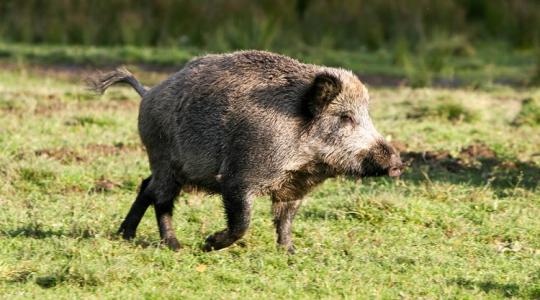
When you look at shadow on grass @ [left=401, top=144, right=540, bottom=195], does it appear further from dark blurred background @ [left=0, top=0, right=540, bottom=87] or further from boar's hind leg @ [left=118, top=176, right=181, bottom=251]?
dark blurred background @ [left=0, top=0, right=540, bottom=87]

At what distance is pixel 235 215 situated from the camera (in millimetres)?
7031

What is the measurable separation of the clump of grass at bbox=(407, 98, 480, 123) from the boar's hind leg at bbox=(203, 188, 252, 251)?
626 centimetres

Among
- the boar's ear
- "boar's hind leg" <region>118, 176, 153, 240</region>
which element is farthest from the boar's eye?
"boar's hind leg" <region>118, 176, 153, 240</region>

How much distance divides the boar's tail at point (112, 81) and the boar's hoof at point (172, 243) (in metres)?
1.27

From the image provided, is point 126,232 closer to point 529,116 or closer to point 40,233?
point 40,233

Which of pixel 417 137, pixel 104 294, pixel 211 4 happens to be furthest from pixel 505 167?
pixel 211 4

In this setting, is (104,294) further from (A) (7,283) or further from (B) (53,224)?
(B) (53,224)

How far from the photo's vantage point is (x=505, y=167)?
33.9 feet

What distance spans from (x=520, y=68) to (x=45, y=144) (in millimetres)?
9973

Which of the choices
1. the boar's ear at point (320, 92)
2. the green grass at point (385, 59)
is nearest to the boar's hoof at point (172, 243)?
the boar's ear at point (320, 92)

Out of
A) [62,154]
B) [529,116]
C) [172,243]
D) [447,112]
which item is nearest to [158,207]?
[172,243]

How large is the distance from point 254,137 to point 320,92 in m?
0.52

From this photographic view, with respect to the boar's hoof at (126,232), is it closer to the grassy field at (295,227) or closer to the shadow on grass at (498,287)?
the grassy field at (295,227)

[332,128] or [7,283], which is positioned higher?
[332,128]
